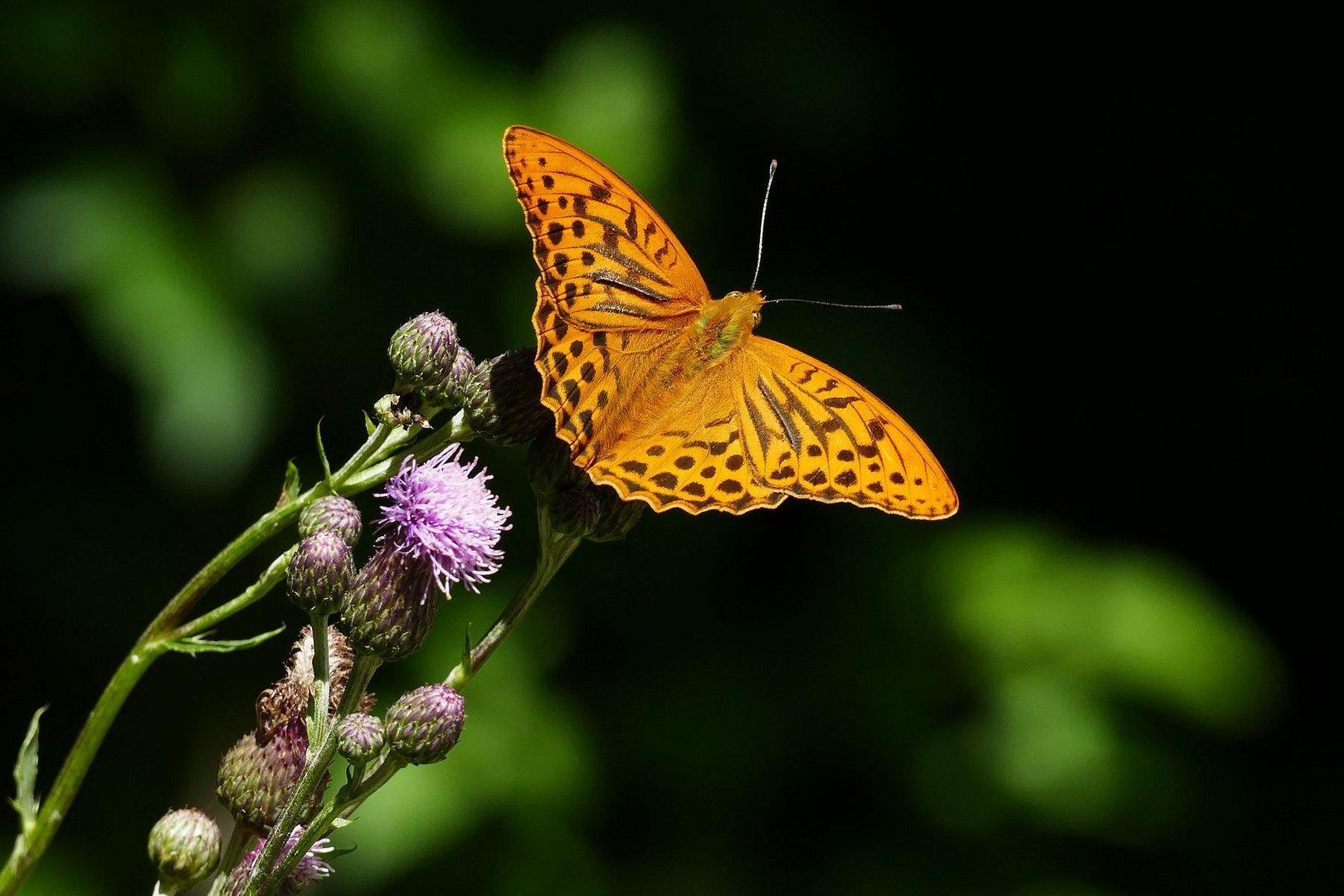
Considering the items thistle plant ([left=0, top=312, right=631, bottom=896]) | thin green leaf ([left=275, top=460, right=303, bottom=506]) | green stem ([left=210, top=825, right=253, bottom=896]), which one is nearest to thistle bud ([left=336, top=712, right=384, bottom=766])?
thistle plant ([left=0, top=312, right=631, bottom=896])

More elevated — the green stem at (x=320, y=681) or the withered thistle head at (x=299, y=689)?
the green stem at (x=320, y=681)

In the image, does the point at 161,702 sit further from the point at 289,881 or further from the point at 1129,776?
the point at 1129,776

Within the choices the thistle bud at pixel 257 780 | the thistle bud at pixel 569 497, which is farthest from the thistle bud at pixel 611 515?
the thistle bud at pixel 257 780

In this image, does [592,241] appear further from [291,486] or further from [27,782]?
[27,782]

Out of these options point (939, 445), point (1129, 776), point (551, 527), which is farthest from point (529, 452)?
point (1129, 776)

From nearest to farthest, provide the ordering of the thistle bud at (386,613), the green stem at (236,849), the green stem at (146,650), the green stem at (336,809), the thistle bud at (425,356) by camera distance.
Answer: the green stem at (336,809), the green stem at (146,650), the green stem at (236,849), the thistle bud at (386,613), the thistle bud at (425,356)

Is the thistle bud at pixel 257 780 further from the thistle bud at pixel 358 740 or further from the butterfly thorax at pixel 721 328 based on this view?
the butterfly thorax at pixel 721 328

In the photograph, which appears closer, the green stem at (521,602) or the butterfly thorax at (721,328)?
the green stem at (521,602)
